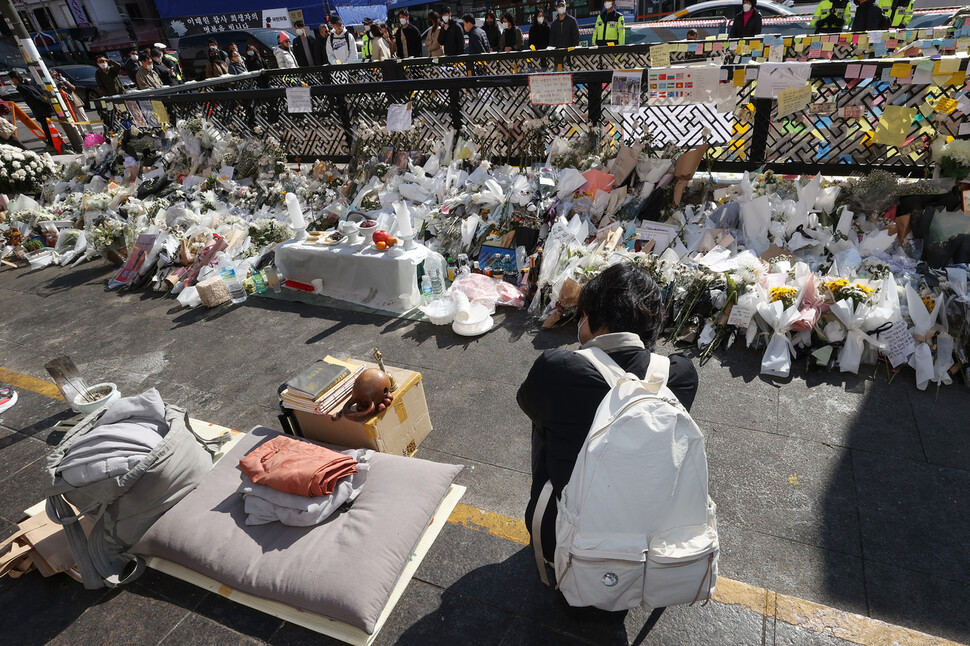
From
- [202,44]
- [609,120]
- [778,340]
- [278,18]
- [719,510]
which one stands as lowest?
[719,510]

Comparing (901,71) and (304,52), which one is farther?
(304,52)

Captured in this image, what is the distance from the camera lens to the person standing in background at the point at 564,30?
11016 millimetres

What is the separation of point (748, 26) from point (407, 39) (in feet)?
23.9

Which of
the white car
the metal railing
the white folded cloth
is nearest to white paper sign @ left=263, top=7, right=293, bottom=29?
the metal railing

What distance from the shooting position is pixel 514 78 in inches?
252

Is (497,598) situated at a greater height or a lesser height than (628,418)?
lesser

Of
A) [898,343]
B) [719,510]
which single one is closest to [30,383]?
[719,510]

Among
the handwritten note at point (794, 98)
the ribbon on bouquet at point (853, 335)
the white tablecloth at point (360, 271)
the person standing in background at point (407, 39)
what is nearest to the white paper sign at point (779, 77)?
the handwritten note at point (794, 98)

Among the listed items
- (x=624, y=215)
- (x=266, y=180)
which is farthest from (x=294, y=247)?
(x=624, y=215)

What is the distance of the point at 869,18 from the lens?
8891mm

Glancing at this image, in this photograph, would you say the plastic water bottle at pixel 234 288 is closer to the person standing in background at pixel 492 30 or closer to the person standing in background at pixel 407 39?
the person standing in background at pixel 407 39

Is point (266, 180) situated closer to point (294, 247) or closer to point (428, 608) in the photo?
point (294, 247)

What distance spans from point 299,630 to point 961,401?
436cm

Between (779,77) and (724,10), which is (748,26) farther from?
(779,77)
